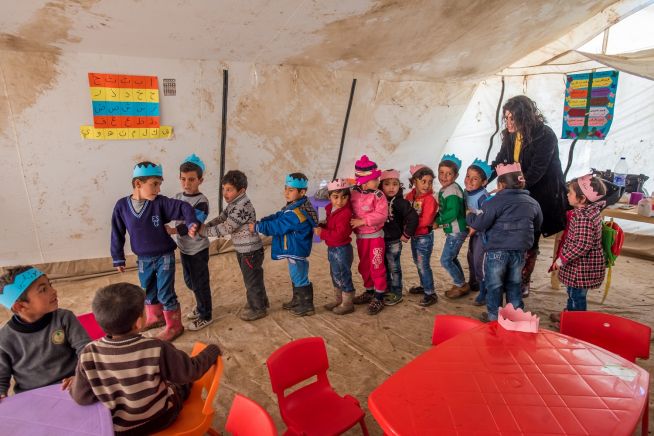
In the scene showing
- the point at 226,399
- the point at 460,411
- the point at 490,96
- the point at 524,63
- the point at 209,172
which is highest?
the point at 524,63

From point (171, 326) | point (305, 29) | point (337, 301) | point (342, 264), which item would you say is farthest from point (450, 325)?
point (305, 29)

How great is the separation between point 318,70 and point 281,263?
2213 millimetres

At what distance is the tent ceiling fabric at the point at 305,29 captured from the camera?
274cm

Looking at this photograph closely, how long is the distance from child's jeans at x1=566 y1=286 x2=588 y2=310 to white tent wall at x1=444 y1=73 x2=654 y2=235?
2.74 meters

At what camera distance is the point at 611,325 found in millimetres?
2051

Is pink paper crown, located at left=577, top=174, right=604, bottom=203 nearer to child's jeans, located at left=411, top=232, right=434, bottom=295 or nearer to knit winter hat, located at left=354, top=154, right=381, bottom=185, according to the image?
child's jeans, located at left=411, top=232, right=434, bottom=295

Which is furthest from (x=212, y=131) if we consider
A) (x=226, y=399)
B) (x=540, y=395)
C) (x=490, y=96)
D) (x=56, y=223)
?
(x=490, y=96)

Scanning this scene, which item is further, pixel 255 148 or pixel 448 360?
pixel 255 148

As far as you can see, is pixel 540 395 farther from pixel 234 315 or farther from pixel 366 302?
pixel 234 315

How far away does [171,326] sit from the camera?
3.15m

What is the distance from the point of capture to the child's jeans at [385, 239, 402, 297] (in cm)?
359

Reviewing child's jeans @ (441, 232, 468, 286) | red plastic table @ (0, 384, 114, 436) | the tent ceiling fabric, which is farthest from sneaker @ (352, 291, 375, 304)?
red plastic table @ (0, 384, 114, 436)

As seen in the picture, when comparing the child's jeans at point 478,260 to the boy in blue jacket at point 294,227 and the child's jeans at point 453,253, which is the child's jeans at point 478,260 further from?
the boy in blue jacket at point 294,227

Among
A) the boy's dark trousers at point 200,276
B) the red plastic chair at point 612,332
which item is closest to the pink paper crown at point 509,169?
the red plastic chair at point 612,332
